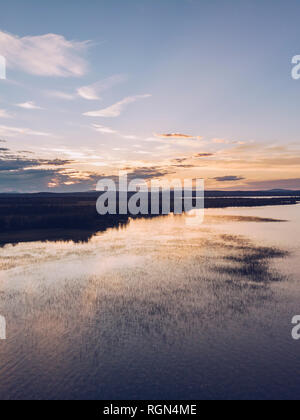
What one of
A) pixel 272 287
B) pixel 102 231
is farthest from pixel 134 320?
pixel 102 231

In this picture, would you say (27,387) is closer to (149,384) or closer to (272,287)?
(149,384)

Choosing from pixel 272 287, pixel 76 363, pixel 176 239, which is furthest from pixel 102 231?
pixel 76 363

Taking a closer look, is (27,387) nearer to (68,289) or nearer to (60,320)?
(60,320)

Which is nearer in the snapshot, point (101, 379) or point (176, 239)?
point (101, 379)

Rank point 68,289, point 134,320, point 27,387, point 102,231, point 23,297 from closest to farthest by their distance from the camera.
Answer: point 27,387 → point 134,320 → point 23,297 → point 68,289 → point 102,231

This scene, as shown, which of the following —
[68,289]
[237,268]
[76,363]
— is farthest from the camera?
[237,268]
